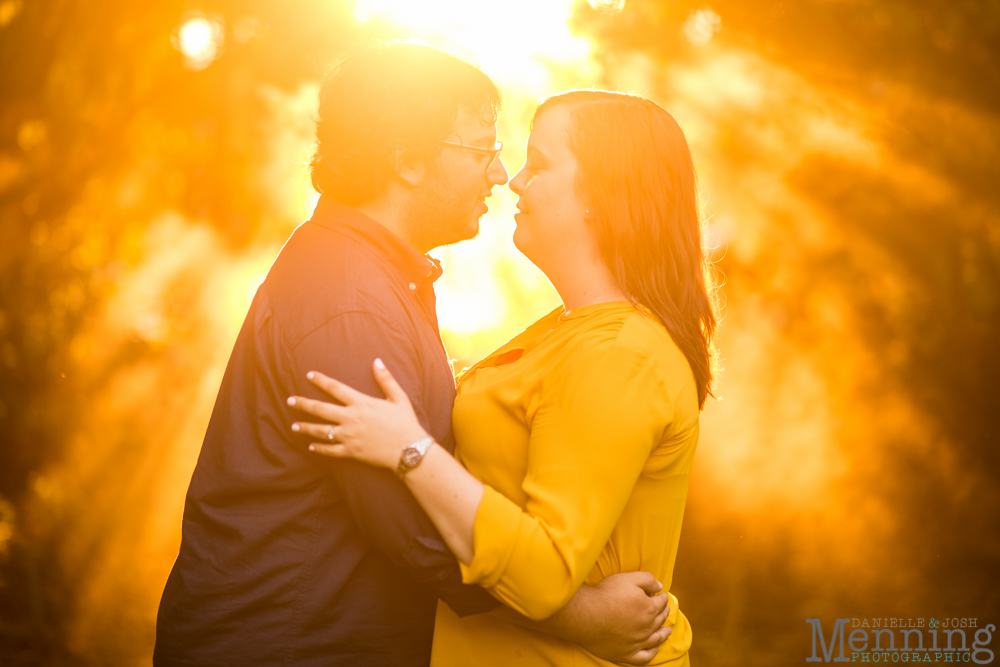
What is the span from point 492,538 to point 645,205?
86 cm

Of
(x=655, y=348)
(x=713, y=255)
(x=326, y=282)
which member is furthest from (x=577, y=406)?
(x=713, y=255)

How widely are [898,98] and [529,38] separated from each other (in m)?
2.02

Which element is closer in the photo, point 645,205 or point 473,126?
point 645,205

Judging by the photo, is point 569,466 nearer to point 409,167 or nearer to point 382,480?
point 382,480

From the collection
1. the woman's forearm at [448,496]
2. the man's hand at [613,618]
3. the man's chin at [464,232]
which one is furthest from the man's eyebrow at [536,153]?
the man's hand at [613,618]

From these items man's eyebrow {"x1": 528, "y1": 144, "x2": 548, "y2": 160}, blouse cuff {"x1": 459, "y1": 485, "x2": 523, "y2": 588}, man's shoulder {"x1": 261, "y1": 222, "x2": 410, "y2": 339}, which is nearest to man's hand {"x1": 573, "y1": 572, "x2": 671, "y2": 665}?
blouse cuff {"x1": 459, "y1": 485, "x2": 523, "y2": 588}

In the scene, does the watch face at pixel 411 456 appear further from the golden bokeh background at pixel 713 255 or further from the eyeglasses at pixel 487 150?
the golden bokeh background at pixel 713 255

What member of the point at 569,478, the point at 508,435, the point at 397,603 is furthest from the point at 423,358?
the point at 397,603

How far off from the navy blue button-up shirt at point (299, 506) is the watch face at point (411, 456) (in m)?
0.16

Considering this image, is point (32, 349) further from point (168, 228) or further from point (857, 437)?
point (857, 437)

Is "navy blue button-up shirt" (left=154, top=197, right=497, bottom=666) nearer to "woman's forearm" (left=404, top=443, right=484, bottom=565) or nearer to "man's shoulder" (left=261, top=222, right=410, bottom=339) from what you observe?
"man's shoulder" (left=261, top=222, right=410, bottom=339)

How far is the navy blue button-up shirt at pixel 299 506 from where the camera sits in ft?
5.13

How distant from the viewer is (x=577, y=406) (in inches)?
56.8

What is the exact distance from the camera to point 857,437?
4207 mm
